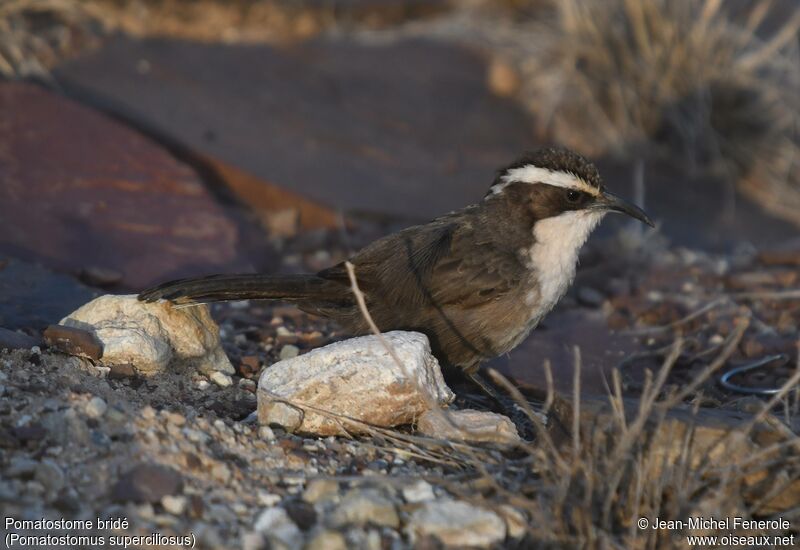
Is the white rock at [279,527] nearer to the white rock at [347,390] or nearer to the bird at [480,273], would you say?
the white rock at [347,390]

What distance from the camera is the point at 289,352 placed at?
16.5 ft

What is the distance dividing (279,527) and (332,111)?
538 cm

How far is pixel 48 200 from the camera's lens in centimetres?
604

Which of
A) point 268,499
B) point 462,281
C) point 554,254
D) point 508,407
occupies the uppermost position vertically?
point 554,254

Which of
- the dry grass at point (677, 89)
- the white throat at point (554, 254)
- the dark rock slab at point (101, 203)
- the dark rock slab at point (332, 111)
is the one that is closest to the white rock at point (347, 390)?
the white throat at point (554, 254)

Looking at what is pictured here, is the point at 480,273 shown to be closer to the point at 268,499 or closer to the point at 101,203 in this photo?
the point at 268,499

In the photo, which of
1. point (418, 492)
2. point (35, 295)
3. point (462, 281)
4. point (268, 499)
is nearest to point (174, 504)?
point (268, 499)

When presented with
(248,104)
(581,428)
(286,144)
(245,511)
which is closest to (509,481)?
(581,428)

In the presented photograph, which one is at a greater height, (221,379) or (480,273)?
(480,273)

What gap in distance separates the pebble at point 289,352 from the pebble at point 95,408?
1416mm

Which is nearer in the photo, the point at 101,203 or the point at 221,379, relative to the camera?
the point at 221,379

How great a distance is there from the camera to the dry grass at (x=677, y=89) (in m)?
8.18

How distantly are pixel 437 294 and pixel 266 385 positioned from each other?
108 cm

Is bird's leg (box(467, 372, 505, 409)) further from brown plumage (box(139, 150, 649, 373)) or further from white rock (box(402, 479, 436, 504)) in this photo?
white rock (box(402, 479, 436, 504))
